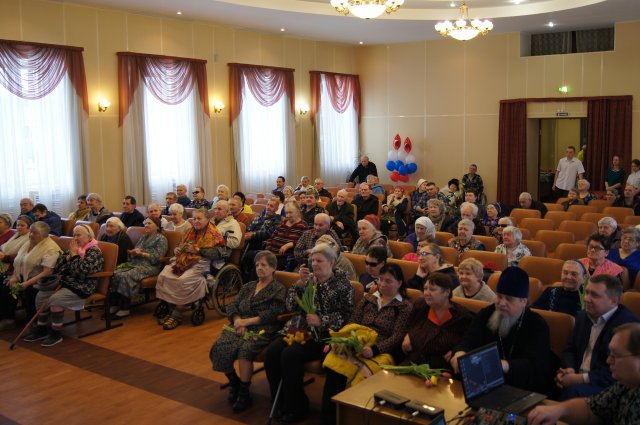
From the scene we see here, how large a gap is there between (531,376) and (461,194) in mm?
9538

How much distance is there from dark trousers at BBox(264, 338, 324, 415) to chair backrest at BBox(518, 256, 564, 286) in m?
2.26

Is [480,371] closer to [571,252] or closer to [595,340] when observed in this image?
[595,340]

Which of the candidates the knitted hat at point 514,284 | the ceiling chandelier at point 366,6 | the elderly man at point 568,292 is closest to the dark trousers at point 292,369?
the knitted hat at point 514,284

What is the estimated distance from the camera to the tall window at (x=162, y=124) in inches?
451

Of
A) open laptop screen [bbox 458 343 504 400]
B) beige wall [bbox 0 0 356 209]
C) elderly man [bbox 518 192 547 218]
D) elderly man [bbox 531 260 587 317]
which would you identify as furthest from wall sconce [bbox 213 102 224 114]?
open laptop screen [bbox 458 343 504 400]

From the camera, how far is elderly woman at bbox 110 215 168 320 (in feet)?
23.2

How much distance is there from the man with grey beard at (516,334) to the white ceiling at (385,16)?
8235 mm

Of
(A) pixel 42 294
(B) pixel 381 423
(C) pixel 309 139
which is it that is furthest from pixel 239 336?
(C) pixel 309 139

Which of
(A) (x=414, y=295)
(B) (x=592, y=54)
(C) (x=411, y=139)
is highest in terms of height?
(B) (x=592, y=54)

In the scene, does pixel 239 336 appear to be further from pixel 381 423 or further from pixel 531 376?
pixel 531 376

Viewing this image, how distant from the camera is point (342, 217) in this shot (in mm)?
8422

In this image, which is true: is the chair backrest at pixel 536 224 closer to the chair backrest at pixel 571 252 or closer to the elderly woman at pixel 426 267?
the chair backrest at pixel 571 252

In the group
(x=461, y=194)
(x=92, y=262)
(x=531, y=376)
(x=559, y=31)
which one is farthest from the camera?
(x=559, y=31)

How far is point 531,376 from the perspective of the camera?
3617 mm
